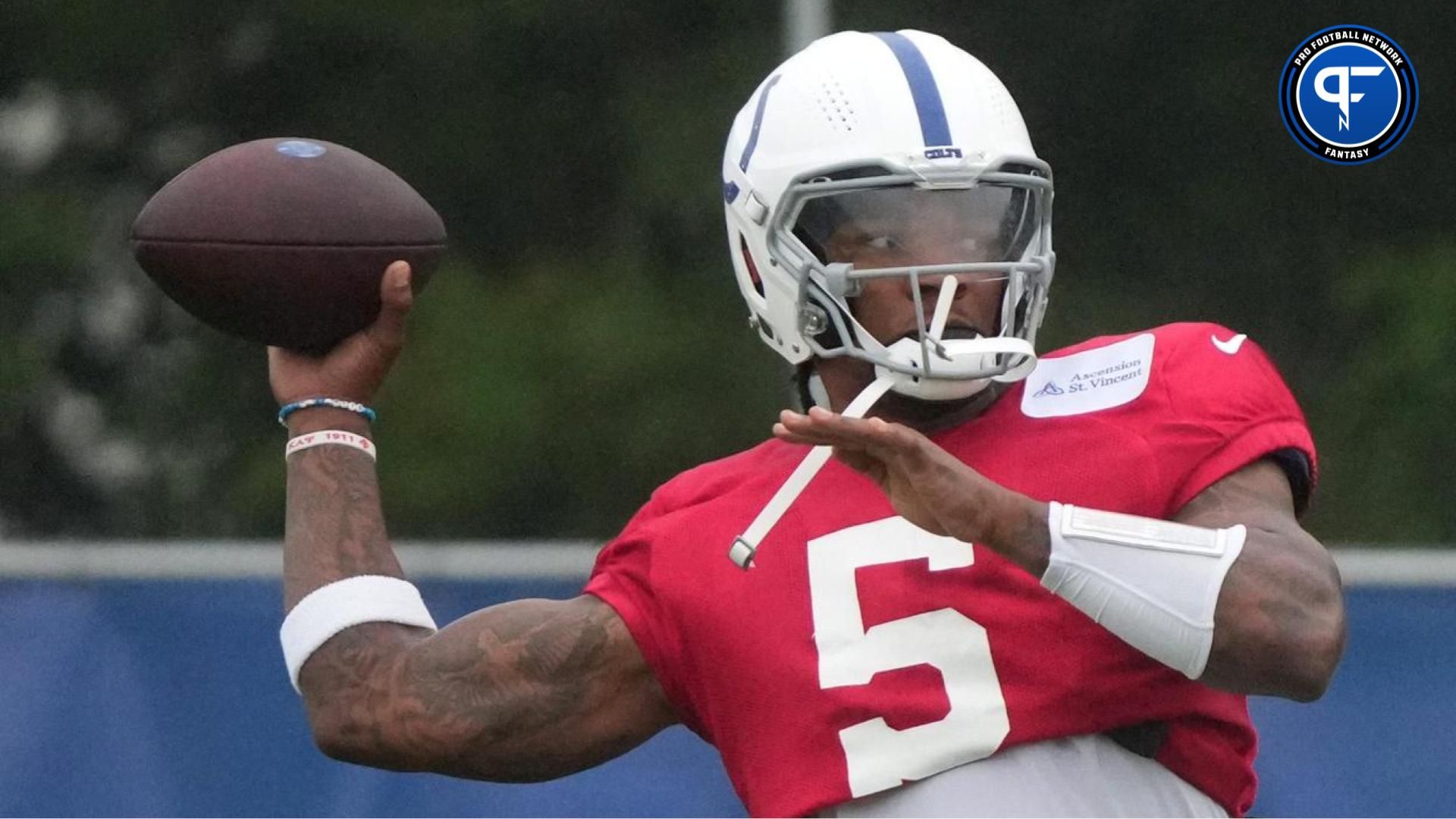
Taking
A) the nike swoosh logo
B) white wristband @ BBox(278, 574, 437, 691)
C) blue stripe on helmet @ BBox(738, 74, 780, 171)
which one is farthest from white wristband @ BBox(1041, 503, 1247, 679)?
white wristband @ BBox(278, 574, 437, 691)

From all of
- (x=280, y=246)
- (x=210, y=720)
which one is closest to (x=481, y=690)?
(x=280, y=246)

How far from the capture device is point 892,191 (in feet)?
8.40

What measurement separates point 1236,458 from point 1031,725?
363 millimetres

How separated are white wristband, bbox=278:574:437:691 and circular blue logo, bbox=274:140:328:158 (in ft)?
1.76

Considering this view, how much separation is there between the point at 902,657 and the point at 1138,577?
33 cm

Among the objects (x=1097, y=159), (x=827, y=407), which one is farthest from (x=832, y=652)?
(x=1097, y=159)

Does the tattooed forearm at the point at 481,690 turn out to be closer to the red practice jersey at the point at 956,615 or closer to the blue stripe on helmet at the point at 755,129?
the red practice jersey at the point at 956,615

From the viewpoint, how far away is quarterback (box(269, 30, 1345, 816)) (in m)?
2.28

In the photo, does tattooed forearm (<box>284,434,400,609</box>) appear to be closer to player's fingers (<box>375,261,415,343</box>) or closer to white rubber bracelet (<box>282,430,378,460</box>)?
white rubber bracelet (<box>282,430,378,460</box>)

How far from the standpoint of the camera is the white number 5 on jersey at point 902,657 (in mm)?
2408

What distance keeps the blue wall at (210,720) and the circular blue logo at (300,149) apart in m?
1.22

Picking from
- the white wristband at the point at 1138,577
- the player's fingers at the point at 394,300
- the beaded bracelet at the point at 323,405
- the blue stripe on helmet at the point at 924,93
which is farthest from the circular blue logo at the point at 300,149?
the white wristband at the point at 1138,577

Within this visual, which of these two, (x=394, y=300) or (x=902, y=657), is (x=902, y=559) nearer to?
(x=902, y=657)

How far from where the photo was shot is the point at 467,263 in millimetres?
4023
